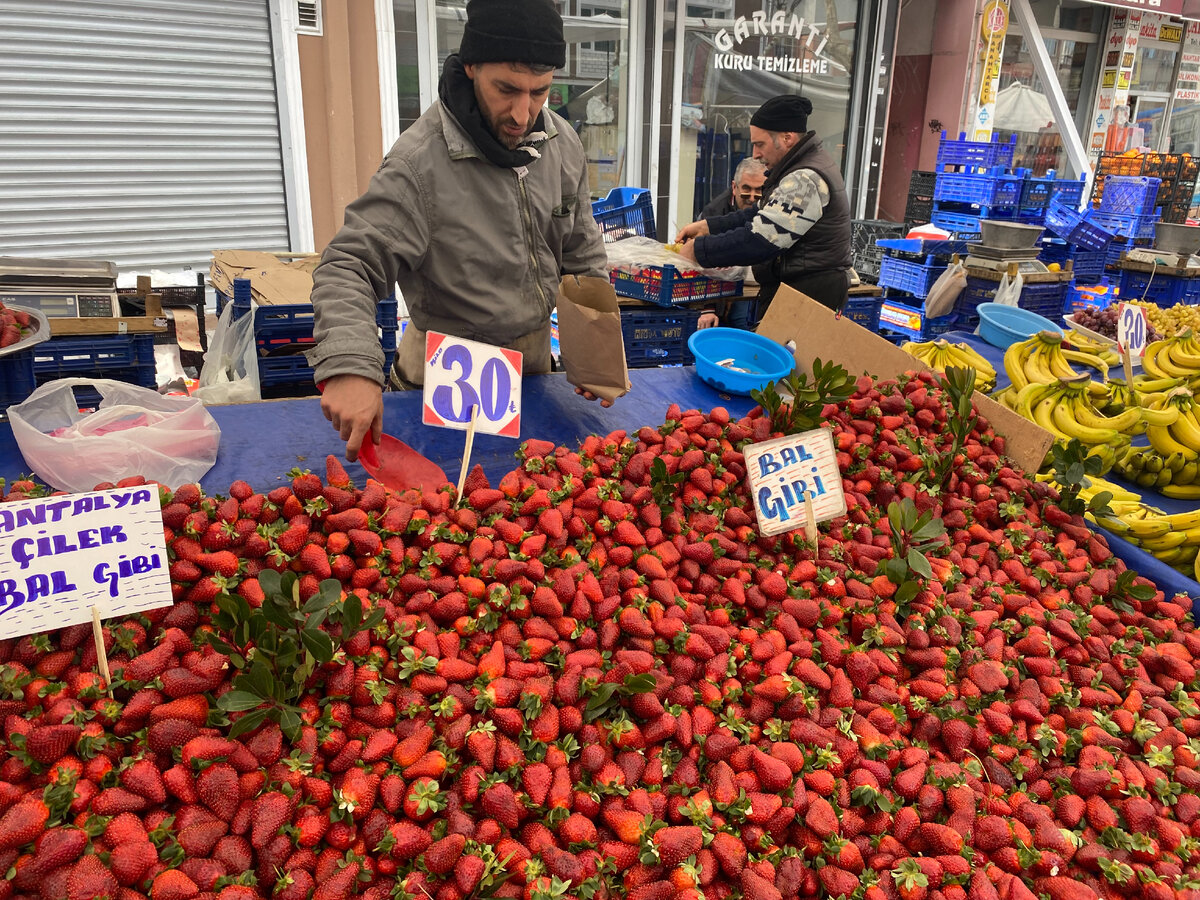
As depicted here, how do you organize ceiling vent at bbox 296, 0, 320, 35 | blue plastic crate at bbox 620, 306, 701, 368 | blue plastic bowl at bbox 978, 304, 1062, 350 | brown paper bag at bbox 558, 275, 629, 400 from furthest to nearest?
ceiling vent at bbox 296, 0, 320, 35, blue plastic crate at bbox 620, 306, 701, 368, blue plastic bowl at bbox 978, 304, 1062, 350, brown paper bag at bbox 558, 275, 629, 400

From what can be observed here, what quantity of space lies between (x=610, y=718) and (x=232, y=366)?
2815mm

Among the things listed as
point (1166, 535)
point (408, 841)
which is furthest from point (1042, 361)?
point (408, 841)

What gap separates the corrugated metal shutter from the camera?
16.5ft

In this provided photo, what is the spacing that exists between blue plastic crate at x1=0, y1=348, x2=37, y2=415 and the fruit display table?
785 mm

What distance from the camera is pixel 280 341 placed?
10.6 feet

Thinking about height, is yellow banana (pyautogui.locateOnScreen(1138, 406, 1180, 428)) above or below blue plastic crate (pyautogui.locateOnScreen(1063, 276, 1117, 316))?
above

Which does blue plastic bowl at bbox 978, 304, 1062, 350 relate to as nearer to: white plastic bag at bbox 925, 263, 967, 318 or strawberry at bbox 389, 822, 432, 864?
white plastic bag at bbox 925, 263, 967, 318

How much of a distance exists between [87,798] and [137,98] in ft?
19.0

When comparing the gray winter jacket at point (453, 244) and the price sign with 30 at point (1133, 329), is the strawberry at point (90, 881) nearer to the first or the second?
the gray winter jacket at point (453, 244)

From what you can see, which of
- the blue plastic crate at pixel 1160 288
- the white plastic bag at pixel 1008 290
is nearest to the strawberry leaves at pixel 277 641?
the white plastic bag at pixel 1008 290

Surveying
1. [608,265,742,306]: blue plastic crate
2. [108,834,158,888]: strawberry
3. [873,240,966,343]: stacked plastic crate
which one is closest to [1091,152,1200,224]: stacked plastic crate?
[873,240,966,343]: stacked plastic crate

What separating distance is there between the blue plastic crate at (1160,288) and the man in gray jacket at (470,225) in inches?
227

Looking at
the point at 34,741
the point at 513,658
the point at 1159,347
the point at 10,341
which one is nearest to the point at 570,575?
the point at 513,658

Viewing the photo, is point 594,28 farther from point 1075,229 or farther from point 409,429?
point 409,429
